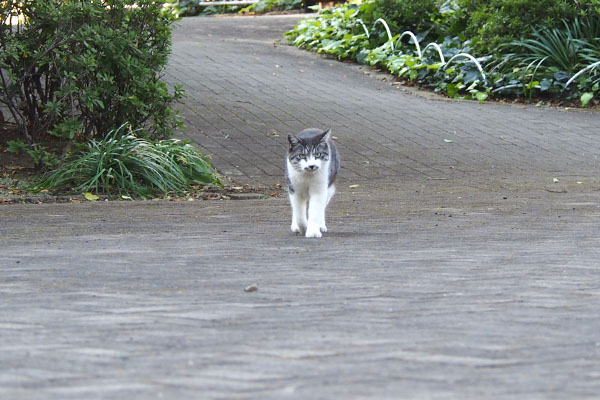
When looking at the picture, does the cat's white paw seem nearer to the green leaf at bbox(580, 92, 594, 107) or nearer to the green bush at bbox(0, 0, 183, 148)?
the green bush at bbox(0, 0, 183, 148)

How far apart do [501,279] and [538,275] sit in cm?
28

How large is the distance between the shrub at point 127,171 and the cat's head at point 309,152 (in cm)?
291

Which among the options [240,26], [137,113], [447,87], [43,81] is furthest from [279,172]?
[240,26]

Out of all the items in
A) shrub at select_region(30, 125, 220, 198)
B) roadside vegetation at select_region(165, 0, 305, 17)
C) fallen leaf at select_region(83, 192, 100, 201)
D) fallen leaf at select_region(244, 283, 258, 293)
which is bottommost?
fallen leaf at select_region(83, 192, 100, 201)

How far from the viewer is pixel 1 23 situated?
10312mm

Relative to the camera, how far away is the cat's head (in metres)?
7.23

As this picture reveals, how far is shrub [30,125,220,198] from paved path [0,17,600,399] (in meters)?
0.61

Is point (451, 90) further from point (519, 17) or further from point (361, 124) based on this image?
point (361, 124)

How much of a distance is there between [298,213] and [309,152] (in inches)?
20.8

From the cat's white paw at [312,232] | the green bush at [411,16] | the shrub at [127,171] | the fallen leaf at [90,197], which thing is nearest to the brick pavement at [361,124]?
the shrub at [127,171]

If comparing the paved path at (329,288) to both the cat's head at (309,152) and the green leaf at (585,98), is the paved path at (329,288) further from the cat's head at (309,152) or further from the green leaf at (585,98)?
the green leaf at (585,98)

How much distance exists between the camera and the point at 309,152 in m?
7.28

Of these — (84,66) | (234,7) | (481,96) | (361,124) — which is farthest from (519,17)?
(234,7)

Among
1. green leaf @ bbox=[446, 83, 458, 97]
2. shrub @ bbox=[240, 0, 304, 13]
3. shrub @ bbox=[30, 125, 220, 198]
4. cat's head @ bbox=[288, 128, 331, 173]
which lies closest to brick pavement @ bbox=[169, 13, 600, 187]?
green leaf @ bbox=[446, 83, 458, 97]
